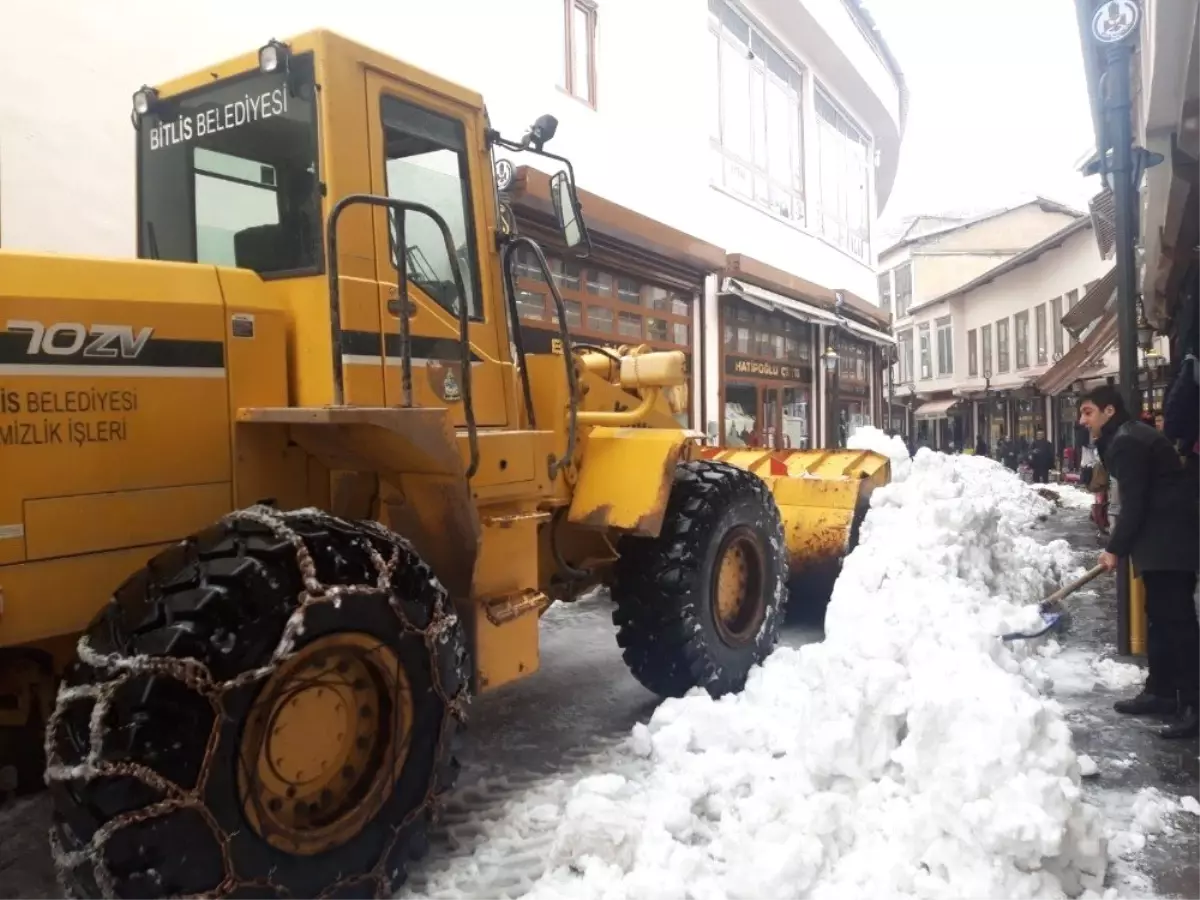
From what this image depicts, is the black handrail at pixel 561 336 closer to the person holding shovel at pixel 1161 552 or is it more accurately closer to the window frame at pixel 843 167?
the person holding shovel at pixel 1161 552

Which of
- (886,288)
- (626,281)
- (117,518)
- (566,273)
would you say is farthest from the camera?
(886,288)

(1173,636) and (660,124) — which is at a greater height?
(660,124)

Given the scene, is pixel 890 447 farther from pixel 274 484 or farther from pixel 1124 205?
pixel 274 484

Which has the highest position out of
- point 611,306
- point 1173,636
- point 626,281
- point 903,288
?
point 903,288

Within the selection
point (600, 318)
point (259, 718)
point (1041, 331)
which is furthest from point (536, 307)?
point (1041, 331)

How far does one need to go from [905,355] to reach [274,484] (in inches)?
1778

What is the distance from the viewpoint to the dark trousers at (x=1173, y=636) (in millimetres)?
4535

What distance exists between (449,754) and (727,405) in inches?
473

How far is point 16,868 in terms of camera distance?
10.8 ft

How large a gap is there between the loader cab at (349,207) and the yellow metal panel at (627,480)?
83cm

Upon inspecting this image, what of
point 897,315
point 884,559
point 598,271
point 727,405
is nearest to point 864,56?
point 727,405

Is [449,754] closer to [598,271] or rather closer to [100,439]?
[100,439]

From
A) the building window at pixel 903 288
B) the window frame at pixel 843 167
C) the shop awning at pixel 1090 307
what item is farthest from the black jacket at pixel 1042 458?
the building window at pixel 903 288

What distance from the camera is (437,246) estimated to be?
3699 mm
